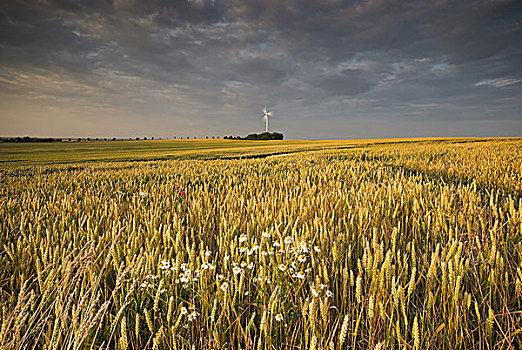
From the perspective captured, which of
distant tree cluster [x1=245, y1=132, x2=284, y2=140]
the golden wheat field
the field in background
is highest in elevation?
distant tree cluster [x1=245, y1=132, x2=284, y2=140]

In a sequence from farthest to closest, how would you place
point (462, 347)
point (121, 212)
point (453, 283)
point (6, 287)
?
point (121, 212) < point (6, 287) < point (453, 283) < point (462, 347)

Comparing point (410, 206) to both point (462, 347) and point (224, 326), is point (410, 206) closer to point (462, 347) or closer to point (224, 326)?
point (462, 347)

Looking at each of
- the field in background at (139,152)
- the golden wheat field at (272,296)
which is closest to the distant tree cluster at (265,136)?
the field in background at (139,152)

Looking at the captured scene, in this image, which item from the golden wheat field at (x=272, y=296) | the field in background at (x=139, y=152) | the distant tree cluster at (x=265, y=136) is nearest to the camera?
the golden wheat field at (x=272, y=296)

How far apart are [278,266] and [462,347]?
932mm

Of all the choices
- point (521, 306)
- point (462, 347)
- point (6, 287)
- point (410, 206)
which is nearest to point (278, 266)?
point (462, 347)

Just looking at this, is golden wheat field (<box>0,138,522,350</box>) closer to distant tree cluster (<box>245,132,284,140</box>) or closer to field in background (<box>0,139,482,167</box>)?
field in background (<box>0,139,482,167</box>)

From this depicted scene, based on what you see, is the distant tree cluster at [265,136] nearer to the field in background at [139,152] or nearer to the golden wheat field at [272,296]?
the field in background at [139,152]

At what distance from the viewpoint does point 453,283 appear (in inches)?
54.7

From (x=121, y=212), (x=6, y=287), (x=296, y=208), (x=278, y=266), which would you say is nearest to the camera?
(x=278, y=266)

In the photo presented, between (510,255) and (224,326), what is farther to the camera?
(510,255)

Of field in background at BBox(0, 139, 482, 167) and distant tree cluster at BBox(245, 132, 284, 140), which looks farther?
distant tree cluster at BBox(245, 132, 284, 140)

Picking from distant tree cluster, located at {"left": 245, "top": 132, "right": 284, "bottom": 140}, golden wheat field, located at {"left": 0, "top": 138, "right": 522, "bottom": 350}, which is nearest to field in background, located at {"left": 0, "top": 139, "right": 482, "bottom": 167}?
golden wheat field, located at {"left": 0, "top": 138, "right": 522, "bottom": 350}

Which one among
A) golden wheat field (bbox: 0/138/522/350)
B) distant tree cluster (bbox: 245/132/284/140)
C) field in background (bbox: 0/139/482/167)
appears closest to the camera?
golden wheat field (bbox: 0/138/522/350)
